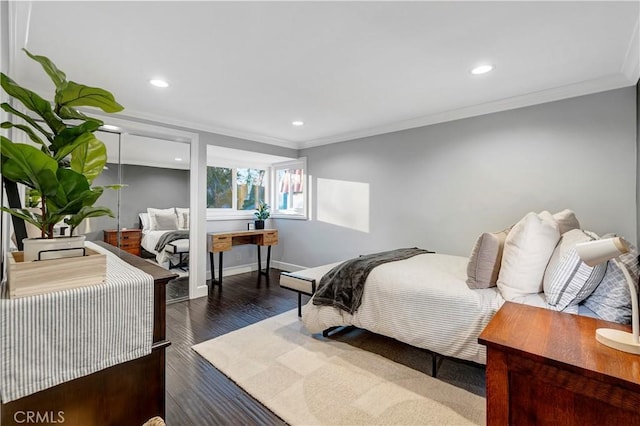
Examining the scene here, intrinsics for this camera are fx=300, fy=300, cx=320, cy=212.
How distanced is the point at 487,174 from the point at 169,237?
3.83m

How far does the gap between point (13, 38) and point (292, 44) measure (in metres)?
1.70

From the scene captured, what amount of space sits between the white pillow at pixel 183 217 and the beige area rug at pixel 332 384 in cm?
175

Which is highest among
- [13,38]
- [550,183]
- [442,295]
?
[13,38]

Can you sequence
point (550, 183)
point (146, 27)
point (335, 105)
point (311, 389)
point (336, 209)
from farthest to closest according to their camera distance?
1. point (336, 209)
2. point (335, 105)
3. point (550, 183)
4. point (311, 389)
5. point (146, 27)

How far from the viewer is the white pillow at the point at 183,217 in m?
3.87

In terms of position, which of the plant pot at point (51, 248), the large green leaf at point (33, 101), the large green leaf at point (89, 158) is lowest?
the plant pot at point (51, 248)

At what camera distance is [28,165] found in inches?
34.7

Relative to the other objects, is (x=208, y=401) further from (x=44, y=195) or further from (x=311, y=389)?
(x=44, y=195)

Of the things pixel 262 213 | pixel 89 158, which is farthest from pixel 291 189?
pixel 89 158

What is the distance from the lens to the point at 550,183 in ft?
9.39

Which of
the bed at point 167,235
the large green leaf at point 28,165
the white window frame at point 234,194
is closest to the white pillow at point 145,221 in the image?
the bed at point 167,235

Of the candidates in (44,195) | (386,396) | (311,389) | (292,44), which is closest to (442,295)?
(386,396)

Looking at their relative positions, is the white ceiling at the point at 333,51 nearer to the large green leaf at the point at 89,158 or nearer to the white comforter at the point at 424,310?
the large green leaf at the point at 89,158

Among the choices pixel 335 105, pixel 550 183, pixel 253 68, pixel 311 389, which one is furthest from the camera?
pixel 335 105
